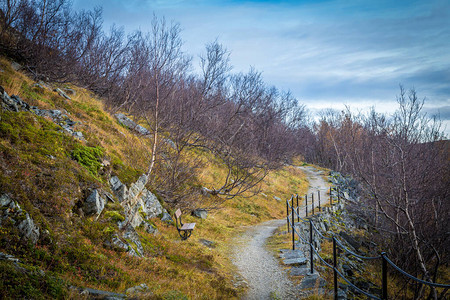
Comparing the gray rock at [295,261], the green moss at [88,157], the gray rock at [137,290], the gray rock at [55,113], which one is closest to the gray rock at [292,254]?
the gray rock at [295,261]

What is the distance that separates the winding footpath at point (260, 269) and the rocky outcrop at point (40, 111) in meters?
6.68

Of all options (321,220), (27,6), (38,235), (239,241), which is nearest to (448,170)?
(321,220)

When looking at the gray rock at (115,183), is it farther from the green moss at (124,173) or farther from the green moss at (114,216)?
the green moss at (114,216)

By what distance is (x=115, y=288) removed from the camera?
397cm

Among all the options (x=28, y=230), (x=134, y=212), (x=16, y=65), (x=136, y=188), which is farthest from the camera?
(x=16, y=65)

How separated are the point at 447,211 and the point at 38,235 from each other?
14.4 meters

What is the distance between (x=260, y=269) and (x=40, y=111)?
28.9 ft

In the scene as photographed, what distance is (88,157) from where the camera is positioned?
7.29m

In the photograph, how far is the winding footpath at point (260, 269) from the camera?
5.91 metres

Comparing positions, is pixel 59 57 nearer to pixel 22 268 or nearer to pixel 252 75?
pixel 252 75

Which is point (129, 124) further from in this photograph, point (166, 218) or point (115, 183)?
point (115, 183)

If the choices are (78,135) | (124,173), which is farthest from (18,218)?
(78,135)

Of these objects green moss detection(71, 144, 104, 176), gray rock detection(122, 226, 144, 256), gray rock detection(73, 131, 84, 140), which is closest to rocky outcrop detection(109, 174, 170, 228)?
gray rock detection(122, 226, 144, 256)

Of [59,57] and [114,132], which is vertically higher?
[59,57]
